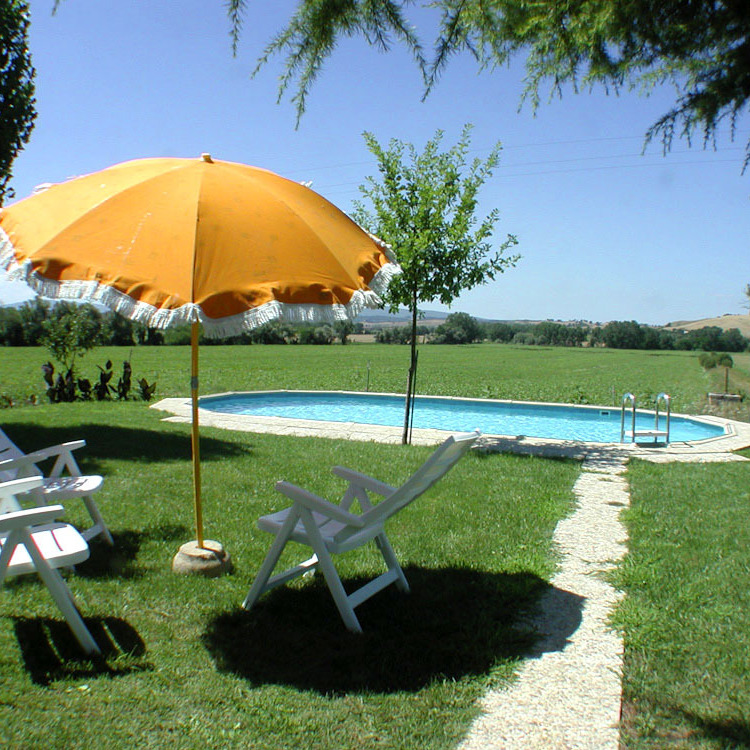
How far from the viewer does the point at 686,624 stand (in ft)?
12.1

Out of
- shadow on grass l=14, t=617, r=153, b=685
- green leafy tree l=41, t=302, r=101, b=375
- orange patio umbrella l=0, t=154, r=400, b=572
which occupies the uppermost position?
orange patio umbrella l=0, t=154, r=400, b=572

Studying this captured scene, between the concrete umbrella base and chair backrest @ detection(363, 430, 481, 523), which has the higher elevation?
chair backrest @ detection(363, 430, 481, 523)

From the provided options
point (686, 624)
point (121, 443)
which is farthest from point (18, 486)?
point (121, 443)

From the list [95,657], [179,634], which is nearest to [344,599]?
[179,634]

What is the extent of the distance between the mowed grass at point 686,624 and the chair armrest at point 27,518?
2583 mm

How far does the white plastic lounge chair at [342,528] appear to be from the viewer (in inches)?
135

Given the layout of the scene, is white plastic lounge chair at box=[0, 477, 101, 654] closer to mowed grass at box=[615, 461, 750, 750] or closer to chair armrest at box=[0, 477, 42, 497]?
chair armrest at box=[0, 477, 42, 497]

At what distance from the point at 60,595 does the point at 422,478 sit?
1.84m

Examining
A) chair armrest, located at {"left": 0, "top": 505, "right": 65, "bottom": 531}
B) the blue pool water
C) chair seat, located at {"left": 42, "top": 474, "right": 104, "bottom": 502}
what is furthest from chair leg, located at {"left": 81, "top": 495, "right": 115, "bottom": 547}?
the blue pool water

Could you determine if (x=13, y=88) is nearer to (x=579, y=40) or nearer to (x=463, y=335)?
(x=579, y=40)

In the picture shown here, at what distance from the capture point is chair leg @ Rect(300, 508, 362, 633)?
11.2 ft

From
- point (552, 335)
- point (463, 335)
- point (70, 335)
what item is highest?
point (552, 335)

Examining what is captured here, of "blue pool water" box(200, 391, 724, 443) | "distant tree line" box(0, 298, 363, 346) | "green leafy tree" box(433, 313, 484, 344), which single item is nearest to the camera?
"blue pool water" box(200, 391, 724, 443)

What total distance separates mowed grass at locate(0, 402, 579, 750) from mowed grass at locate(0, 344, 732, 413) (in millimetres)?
13742
